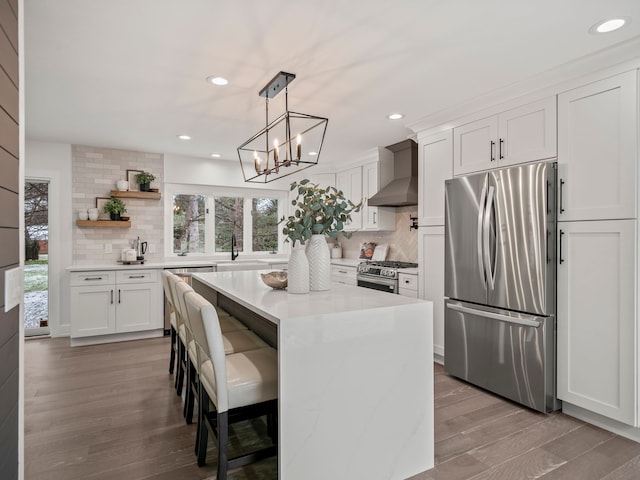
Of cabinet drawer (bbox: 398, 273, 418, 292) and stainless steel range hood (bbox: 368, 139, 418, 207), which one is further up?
stainless steel range hood (bbox: 368, 139, 418, 207)

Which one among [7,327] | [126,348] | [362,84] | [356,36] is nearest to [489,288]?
[362,84]

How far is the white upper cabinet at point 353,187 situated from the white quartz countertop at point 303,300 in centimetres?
282

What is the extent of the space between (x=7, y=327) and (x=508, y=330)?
2.95 metres

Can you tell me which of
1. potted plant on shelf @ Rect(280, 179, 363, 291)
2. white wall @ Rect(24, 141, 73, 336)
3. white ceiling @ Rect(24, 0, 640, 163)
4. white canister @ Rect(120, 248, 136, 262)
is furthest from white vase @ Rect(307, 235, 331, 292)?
white wall @ Rect(24, 141, 73, 336)

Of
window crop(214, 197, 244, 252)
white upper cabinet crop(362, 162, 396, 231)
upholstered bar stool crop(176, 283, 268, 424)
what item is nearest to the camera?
upholstered bar stool crop(176, 283, 268, 424)

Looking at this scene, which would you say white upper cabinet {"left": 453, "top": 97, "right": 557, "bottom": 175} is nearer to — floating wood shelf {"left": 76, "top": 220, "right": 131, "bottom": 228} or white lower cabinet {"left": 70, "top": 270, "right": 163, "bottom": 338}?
white lower cabinet {"left": 70, "top": 270, "right": 163, "bottom": 338}

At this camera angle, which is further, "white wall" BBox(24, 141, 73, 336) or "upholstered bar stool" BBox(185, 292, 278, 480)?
"white wall" BBox(24, 141, 73, 336)

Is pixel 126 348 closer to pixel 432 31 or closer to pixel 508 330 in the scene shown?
pixel 508 330

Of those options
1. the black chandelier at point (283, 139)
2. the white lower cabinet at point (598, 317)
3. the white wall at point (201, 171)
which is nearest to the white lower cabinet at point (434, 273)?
the white lower cabinet at point (598, 317)

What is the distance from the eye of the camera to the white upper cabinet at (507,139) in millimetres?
2752

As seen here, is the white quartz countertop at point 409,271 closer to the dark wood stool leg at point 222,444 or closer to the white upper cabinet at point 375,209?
the white upper cabinet at point 375,209

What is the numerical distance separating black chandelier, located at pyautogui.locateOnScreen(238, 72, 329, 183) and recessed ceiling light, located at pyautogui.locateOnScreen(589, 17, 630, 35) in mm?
1531

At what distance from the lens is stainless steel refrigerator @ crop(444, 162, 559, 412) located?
2.67 metres

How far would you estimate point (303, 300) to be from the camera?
2029 mm
